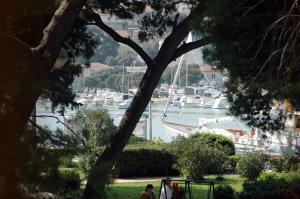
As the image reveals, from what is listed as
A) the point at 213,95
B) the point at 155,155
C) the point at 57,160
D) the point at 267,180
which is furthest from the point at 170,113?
the point at 57,160

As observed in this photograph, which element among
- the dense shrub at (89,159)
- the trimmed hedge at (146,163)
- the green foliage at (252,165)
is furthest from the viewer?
the trimmed hedge at (146,163)

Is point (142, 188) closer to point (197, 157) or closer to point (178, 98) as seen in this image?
point (197, 157)

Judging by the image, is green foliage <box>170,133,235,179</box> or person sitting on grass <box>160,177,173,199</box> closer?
person sitting on grass <box>160,177,173,199</box>

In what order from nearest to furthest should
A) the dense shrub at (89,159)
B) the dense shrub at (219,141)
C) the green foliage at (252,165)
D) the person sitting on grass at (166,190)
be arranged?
1. the dense shrub at (89,159)
2. the person sitting on grass at (166,190)
3. the green foliage at (252,165)
4. the dense shrub at (219,141)

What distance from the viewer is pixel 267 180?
16250 millimetres

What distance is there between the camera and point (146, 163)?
74.0 ft

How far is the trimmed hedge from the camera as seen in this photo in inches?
869

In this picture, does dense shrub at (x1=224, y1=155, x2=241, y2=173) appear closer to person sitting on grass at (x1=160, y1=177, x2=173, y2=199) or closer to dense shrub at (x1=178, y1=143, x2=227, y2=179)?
dense shrub at (x1=178, y1=143, x2=227, y2=179)

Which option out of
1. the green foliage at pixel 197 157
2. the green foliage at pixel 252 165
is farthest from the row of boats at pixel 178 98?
the green foliage at pixel 252 165

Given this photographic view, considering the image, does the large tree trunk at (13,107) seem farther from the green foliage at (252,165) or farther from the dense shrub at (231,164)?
the dense shrub at (231,164)

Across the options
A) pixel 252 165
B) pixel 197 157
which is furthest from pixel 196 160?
pixel 252 165

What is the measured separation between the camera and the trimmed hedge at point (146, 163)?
22.1 meters

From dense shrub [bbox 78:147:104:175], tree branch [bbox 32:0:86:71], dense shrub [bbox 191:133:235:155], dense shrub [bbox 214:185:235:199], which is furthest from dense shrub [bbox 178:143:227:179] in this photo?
tree branch [bbox 32:0:86:71]

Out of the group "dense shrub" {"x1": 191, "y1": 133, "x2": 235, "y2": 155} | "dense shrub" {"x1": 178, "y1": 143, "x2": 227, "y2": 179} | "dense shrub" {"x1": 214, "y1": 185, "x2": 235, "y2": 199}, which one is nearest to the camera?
"dense shrub" {"x1": 214, "y1": 185, "x2": 235, "y2": 199}
